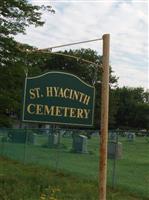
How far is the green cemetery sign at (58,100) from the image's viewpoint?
9.35 metres

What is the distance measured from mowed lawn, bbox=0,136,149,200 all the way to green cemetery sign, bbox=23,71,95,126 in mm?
3023

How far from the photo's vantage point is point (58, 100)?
936cm

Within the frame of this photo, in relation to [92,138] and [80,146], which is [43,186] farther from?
Answer: [92,138]

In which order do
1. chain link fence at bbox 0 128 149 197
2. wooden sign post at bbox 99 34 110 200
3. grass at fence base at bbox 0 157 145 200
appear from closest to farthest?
wooden sign post at bbox 99 34 110 200, grass at fence base at bbox 0 157 145 200, chain link fence at bbox 0 128 149 197

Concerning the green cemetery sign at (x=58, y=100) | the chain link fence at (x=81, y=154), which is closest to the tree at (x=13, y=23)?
the chain link fence at (x=81, y=154)

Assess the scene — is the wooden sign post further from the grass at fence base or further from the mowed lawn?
the mowed lawn

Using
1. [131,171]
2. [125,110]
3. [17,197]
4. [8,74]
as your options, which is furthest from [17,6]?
[125,110]

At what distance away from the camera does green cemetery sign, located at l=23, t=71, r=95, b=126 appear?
368 inches

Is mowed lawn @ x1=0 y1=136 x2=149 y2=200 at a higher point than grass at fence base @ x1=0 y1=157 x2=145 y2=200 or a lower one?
higher

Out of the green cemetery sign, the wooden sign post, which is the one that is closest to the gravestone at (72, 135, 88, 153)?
the green cemetery sign

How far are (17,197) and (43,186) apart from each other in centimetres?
190

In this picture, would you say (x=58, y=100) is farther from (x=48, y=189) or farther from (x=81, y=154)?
(x=81, y=154)

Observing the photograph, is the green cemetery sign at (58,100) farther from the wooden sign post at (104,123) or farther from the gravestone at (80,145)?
the gravestone at (80,145)

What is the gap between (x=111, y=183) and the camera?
51.9ft
